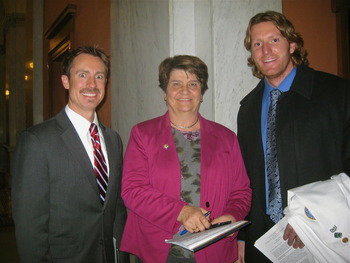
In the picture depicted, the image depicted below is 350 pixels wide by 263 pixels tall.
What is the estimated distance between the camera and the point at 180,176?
5.13 ft

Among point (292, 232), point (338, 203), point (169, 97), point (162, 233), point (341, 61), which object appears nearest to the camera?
point (338, 203)

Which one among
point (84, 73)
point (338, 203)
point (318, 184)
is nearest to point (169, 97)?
point (84, 73)

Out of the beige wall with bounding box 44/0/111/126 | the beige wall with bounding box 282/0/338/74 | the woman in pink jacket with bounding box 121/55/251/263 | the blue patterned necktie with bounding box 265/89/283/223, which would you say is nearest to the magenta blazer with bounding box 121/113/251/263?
the woman in pink jacket with bounding box 121/55/251/263

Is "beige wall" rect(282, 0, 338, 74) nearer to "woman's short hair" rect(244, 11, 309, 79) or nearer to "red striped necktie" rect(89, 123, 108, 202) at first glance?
"woman's short hair" rect(244, 11, 309, 79)

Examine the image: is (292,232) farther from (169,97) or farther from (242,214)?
(169,97)

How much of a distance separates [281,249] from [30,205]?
1.33 meters

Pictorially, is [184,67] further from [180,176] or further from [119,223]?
[119,223]

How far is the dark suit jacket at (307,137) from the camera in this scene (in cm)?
149

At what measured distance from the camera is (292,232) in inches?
54.2

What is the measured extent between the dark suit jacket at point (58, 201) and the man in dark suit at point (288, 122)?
946 millimetres

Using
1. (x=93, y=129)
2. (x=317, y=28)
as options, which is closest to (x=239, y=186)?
(x=93, y=129)

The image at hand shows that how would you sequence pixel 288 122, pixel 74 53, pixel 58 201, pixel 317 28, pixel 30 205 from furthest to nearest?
1. pixel 317 28
2. pixel 74 53
3. pixel 288 122
4. pixel 58 201
5. pixel 30 205

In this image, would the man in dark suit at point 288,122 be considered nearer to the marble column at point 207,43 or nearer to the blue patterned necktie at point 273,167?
the blue patterned necktie at point 273,167

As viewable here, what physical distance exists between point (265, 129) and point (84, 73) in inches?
49.5
